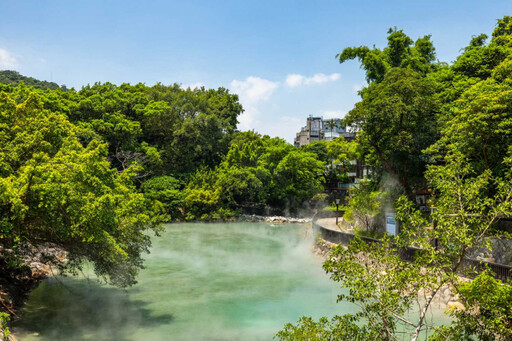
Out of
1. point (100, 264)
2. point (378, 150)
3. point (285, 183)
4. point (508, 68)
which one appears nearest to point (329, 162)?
point (285, 183)

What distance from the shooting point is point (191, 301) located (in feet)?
48.7

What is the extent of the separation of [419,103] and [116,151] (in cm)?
2875

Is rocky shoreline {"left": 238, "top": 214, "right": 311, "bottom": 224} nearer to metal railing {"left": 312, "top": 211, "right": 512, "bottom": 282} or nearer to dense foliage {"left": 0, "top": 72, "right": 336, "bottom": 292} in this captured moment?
dense foliage {"left": 0, "top": 72, "right": 336, "bottom": 292}

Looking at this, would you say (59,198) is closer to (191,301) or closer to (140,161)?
(191,301)

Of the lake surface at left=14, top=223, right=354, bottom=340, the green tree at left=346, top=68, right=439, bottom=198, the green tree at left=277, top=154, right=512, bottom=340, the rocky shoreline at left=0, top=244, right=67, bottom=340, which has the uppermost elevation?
the green tree at left=346, top=68, right=439, bottom=198

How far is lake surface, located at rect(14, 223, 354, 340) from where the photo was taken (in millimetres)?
11617

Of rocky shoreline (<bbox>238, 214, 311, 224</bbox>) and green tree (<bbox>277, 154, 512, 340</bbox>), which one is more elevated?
green tree (<bbox>277, 154, 512, 340</bbox>)

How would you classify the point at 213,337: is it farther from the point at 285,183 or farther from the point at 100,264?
the point at 285,183

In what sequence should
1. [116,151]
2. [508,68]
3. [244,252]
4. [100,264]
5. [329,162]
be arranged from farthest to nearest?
[329,162], [116,151], [244,252], [508,68], [100,264]

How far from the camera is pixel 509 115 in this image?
14.9 metres

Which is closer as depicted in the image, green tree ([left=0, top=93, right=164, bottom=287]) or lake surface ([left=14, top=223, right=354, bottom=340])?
green tree ([left=0, top=93, right=164, bottom=287])

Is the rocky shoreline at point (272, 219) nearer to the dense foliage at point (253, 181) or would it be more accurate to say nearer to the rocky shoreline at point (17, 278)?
the dense foliage at point (253, 181)

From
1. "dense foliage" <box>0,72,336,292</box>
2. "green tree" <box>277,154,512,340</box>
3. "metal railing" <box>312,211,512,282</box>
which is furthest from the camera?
"dense foliage" <box>0,72,336,292</box>

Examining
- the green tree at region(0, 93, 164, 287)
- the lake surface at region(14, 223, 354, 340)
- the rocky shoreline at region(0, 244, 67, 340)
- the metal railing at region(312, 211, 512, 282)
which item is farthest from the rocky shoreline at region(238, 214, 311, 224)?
the green tree at region(0, 93, 164, 287)
